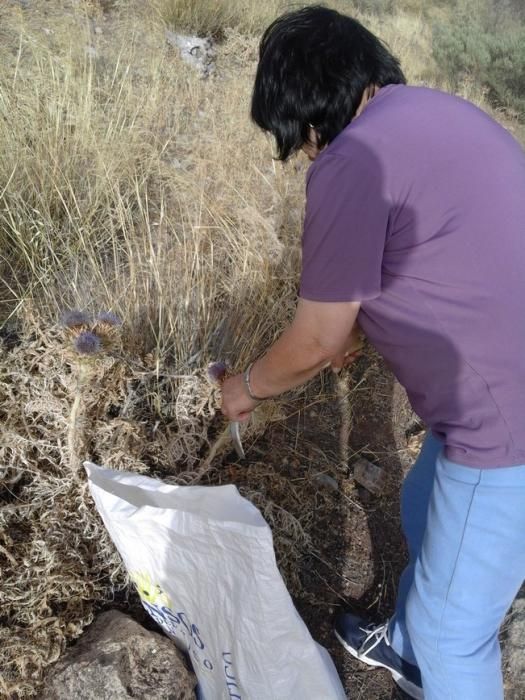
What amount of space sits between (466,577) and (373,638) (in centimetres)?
65

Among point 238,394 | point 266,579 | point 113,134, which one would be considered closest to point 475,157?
point 238,394

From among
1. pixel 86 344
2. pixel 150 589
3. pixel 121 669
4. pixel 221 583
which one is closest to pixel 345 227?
pixel 86 344

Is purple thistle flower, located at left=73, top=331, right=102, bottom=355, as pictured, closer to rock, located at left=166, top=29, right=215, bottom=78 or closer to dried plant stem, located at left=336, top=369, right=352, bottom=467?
dried plant stem, located at left=336, top=369, right=352, bottom=467

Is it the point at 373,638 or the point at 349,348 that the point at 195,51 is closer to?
the point at 349,348

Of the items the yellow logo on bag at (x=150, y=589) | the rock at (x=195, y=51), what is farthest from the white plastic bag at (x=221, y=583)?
the rock at (x=195, y=51)

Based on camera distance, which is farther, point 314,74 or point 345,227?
point 314,74

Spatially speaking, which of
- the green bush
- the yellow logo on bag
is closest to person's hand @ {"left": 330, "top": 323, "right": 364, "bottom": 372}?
the yellow logo on bag

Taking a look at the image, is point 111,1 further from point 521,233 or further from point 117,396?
point 521,233

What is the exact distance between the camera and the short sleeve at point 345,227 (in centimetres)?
93

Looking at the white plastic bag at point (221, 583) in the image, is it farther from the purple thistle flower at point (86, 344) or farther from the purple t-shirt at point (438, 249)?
the purple t-shirt at point (438, 249)

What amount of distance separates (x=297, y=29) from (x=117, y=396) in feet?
3.40

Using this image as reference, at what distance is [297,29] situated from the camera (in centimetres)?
110

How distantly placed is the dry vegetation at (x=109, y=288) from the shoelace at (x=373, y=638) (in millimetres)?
312

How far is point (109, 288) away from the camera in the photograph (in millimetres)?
2121
